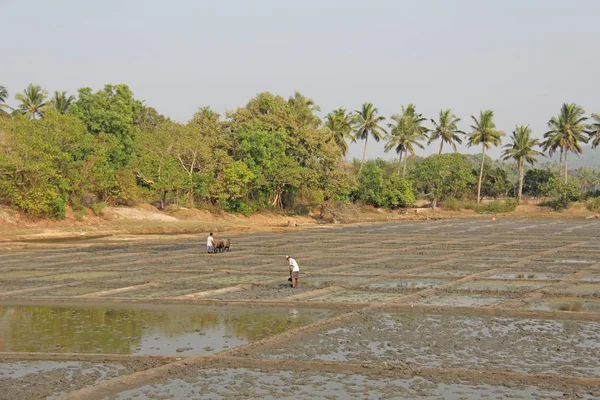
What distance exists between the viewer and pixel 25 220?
5375cm

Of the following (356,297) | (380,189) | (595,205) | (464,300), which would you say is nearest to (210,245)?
(356,297)

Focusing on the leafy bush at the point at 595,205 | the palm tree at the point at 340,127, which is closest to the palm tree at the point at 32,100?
the palm tree at the point at 340,127

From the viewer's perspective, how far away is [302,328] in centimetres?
1600

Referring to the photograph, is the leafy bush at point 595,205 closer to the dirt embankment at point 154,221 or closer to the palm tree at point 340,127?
the dirt embankment at point 154,221

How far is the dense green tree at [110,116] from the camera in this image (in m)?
63.4

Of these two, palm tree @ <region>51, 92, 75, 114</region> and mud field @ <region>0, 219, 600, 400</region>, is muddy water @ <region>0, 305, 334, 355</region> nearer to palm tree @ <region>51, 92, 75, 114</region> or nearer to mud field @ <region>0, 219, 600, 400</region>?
mud field @ <region>0, 219, 600, 400</region>

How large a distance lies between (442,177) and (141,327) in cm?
8582

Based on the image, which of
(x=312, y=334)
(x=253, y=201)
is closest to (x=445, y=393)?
(x=312, y=334)

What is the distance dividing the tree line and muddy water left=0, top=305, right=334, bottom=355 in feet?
116

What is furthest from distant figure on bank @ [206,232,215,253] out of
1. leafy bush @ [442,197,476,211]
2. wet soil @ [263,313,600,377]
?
leafy bush @ [442,197,476,211]

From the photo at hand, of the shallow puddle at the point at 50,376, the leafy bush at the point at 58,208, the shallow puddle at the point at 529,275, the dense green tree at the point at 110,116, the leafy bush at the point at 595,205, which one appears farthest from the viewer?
the leafy bush at the point at 595,205

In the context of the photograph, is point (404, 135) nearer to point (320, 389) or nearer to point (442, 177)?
point (442, 177)

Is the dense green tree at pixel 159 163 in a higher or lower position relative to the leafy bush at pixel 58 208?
higher

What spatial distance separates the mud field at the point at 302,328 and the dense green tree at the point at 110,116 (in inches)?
1293
